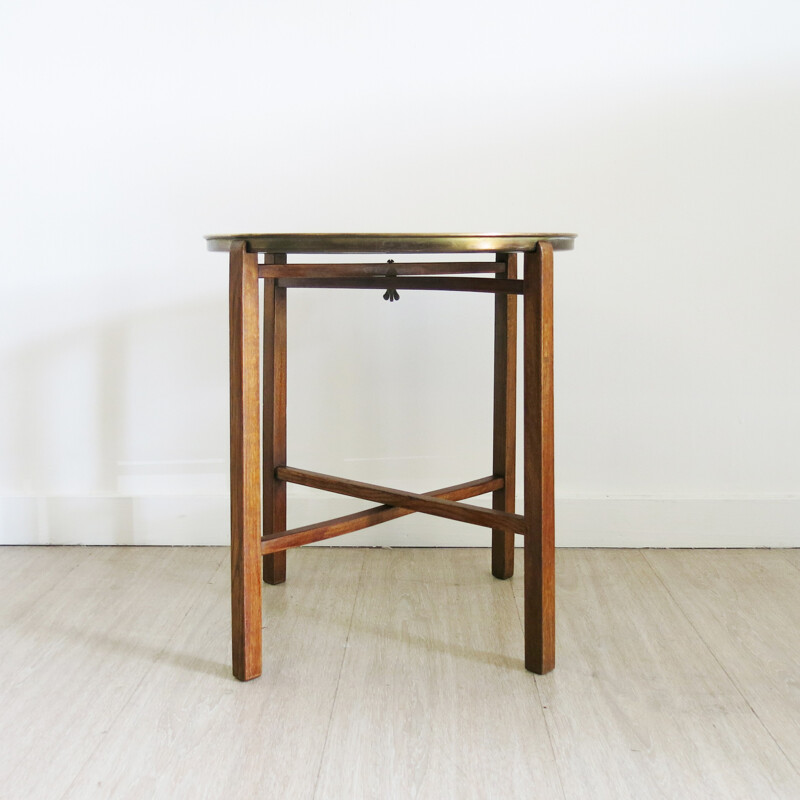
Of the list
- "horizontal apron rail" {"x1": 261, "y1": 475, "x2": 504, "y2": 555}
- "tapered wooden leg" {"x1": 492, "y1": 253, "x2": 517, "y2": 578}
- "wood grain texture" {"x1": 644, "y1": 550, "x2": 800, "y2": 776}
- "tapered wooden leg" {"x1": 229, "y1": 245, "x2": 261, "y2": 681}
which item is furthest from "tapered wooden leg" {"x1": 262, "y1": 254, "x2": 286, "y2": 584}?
"wood grain texture" {"x1": 644, "y1": 550, "x2": 800, "y2": 776}

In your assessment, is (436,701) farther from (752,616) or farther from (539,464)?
(752,616)

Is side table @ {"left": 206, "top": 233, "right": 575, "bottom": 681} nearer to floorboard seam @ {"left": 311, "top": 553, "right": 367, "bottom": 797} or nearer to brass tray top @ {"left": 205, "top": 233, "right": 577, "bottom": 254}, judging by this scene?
brass tray top @ {"left": 205, "top": 233, "right": 577, "bottom": 254}

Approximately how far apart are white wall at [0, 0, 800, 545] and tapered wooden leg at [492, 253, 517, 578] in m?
0.21

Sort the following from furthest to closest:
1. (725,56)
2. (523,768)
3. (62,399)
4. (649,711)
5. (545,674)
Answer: (62,399) < (725,56) < (545,674) < (649,711) < (523,768)

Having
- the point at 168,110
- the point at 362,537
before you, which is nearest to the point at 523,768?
the point at 362,537

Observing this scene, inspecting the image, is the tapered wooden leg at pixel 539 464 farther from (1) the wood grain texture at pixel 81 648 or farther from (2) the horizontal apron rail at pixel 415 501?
(1) the wood grain texture at pixel 81 648

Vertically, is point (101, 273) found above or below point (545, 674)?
above

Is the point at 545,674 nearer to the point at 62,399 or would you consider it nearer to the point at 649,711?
the point at 649,711

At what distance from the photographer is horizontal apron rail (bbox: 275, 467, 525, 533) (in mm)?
1247

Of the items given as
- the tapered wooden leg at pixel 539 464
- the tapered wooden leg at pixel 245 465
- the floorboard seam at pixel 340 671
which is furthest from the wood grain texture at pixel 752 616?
the tapered wooden leg at pixel 245 465

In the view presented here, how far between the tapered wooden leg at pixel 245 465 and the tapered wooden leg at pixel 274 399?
0.83 ft

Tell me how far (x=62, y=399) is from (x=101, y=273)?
0.27m

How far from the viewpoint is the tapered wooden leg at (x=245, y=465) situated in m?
1.17

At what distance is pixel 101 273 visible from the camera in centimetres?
176
